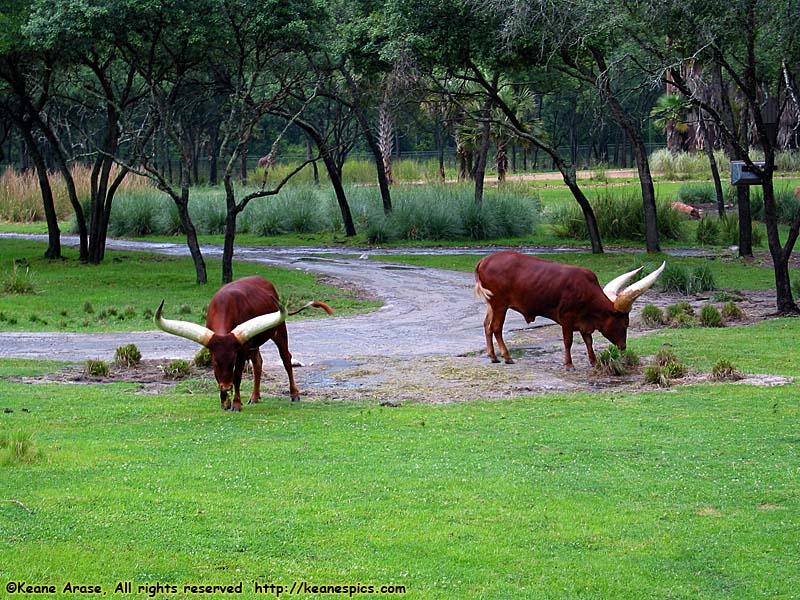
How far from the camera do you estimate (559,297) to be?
1573 centimetres

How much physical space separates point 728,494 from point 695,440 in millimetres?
1994

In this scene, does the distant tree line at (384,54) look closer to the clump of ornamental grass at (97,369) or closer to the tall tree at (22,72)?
the tall tree at (22,72)

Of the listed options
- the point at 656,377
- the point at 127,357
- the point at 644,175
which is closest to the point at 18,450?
the point at 127,357

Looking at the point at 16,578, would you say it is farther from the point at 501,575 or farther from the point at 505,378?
the point at 505,378

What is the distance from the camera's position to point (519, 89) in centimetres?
4759

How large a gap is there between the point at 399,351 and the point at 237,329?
237 inches

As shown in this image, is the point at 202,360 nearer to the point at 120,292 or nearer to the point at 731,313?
the point at 731,313

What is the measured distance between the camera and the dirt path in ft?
47.1

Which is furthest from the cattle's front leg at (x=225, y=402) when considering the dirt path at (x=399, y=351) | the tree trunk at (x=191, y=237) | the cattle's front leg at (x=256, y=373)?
the tree trunk at (x=191, y=237)

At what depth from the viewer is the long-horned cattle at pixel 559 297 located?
15555mm

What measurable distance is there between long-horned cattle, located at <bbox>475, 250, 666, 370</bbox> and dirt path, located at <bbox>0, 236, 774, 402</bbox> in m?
0.57

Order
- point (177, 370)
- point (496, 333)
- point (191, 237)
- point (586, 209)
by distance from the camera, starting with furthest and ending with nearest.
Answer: point (586, 209) → point (191, 237) → point (496, 333) → point (177, 370)

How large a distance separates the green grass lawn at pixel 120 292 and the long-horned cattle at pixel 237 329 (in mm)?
7943

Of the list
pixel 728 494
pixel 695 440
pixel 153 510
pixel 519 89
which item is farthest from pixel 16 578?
pixel 519 89
